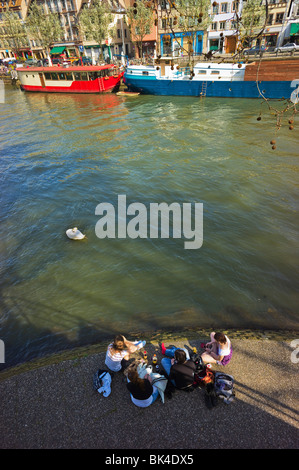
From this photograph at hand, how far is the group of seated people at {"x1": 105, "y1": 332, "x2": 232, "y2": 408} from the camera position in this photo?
15.2ft

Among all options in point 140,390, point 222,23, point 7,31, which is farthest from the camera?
point 7,31

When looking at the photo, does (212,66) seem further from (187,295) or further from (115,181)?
(187,295)

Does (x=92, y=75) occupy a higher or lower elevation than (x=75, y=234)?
higher

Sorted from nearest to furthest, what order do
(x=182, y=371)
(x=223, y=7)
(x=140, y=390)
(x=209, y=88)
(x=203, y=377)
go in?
1. (x=140, y=390)
2. (x=182, y=371)
3. (x=203, y=377)
4. (x=209, y=88)
5. (x=223, y=7)

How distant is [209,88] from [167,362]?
37.2m

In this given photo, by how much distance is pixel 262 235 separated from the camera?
402 inches

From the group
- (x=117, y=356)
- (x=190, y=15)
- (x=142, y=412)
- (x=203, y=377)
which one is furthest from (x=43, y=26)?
(x=142, y=412)

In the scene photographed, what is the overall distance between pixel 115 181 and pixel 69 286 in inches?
320

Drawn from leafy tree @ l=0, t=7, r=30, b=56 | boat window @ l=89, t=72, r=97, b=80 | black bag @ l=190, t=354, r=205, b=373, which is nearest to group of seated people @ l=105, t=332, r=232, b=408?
black bag @ l=190, t=354, r=205, b=373

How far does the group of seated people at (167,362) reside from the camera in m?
4.62

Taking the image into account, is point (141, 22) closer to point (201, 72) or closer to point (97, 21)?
point (97, 21)

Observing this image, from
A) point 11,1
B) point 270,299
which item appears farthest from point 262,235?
point 11,1

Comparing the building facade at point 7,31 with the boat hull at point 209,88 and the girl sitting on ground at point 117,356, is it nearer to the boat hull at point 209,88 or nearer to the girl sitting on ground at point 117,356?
the boat hull at point 209,88

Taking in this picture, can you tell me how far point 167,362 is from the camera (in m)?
5.36
